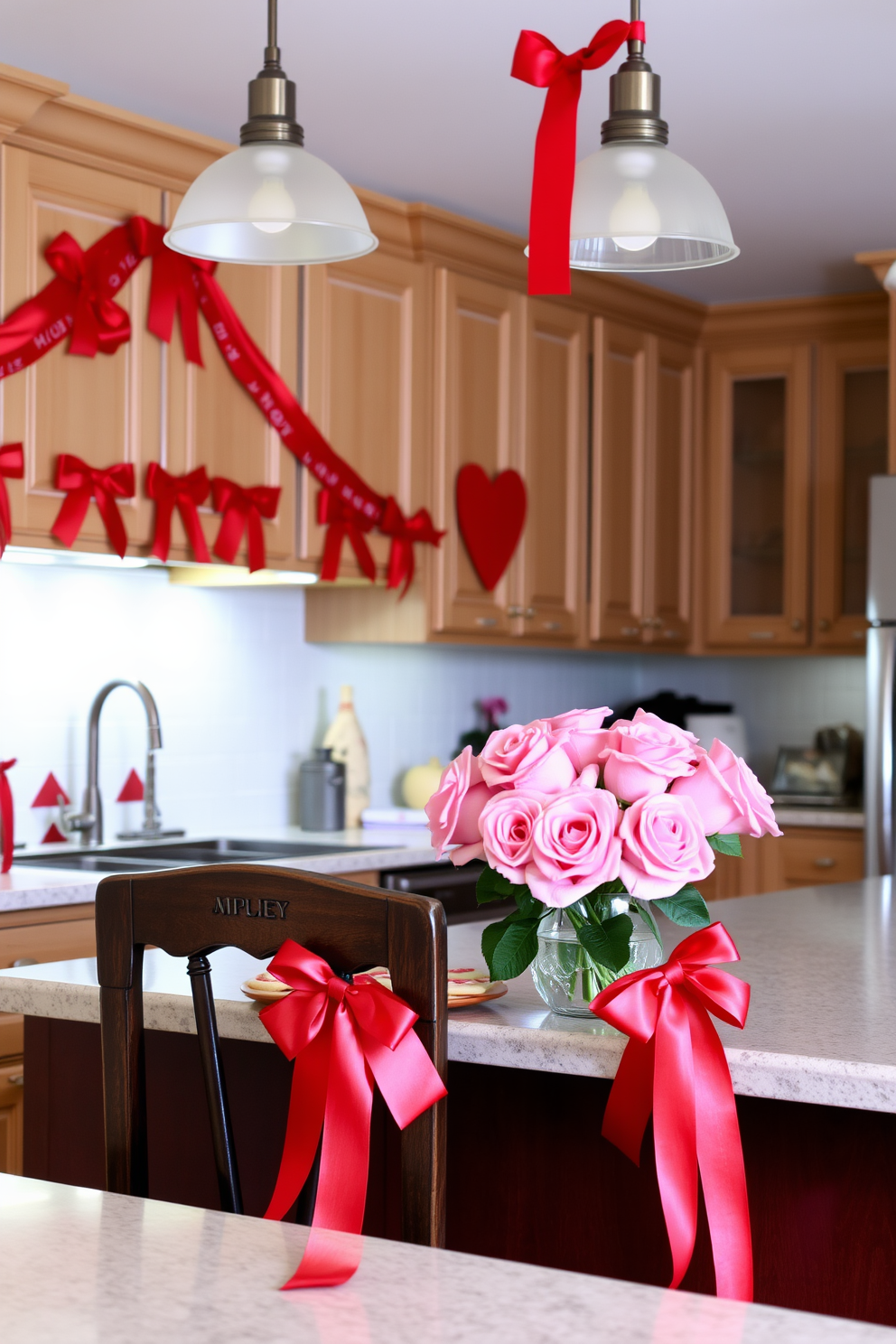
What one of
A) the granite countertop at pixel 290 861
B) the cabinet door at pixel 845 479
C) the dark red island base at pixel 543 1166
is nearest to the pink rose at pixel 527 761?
the dark red island base at pixel 543 1166

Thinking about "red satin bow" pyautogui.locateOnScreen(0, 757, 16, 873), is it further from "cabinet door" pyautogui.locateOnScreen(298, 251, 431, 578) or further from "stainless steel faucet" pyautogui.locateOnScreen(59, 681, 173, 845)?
"cabinet door" pyautogui.locateOnScreen(298, 251, 431, 578)

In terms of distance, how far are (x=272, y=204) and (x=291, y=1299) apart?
1.30 meters

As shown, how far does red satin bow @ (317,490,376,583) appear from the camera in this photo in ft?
12.1

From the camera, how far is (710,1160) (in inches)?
50.1

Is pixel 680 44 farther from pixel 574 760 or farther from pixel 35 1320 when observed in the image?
pixel 35 1320

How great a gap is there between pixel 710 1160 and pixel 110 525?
2.21 metres

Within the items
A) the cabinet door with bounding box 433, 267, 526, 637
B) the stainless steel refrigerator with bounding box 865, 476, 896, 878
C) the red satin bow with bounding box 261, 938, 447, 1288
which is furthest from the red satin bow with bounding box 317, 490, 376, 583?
the red satin bow with bounding box 261, 938, 447, 1288

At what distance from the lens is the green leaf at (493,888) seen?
145 centimetres

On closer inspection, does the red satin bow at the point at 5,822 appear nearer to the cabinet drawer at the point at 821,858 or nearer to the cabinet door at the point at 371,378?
the cabinet door at the point at 371,378

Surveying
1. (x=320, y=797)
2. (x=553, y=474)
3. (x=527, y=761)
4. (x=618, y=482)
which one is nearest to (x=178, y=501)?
(x=320, y=797)

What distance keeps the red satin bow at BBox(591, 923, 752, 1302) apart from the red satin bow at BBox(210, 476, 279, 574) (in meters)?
2.23

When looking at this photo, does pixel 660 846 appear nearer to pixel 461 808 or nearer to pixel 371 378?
pixel 461 808

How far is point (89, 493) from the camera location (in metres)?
3.13

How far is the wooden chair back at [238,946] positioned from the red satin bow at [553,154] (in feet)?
2.78
